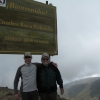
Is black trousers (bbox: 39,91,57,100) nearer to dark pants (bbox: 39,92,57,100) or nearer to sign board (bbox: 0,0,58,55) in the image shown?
dark pants (bbox: 39,92,57,100)

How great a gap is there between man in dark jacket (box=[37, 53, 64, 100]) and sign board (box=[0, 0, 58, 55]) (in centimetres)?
394

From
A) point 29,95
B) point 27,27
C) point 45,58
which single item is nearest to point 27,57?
point 45,58

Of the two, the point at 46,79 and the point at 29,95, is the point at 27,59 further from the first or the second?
the point at 29,95

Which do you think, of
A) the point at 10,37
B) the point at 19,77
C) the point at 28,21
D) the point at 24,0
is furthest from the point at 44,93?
the point at 24,0

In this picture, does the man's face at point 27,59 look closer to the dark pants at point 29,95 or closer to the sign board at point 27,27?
the dark pants at point 29,95

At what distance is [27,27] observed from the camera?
9875 millimetres

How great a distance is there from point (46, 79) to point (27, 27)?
4990mm

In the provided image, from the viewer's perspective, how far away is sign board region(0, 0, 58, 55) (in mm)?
9195

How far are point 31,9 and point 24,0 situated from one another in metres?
0.60

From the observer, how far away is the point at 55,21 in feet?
36.1

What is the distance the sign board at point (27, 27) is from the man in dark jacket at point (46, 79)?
3944 millimetres

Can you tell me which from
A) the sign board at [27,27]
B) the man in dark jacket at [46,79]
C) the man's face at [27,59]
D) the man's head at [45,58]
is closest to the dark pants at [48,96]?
the man in dark jacket at [46,79]

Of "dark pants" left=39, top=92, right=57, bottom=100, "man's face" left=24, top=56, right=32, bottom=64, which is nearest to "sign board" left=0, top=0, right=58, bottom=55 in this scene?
"man's face" left=24, top=56, right=32, bottom=64

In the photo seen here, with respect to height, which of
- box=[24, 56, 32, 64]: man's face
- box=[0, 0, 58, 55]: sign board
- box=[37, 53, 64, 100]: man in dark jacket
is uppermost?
box=[0, 0, 58, 55]: sign board
